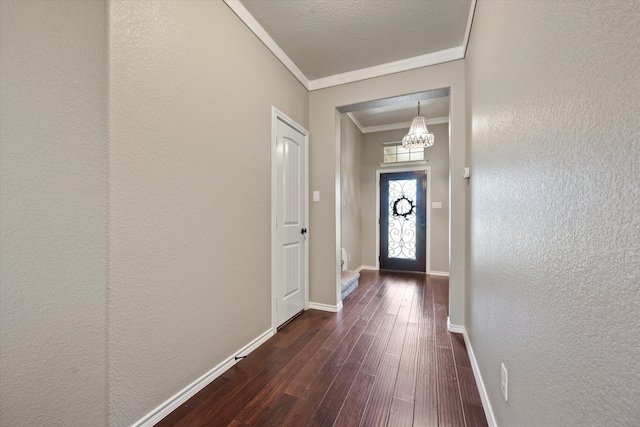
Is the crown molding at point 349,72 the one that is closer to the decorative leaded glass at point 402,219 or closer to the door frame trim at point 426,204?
the door frame trim at point 426,204

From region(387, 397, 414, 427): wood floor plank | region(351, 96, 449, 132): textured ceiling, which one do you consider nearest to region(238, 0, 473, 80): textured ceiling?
region(351, 96, 449, 132): textured ceiling

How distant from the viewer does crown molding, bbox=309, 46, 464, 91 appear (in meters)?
2.45

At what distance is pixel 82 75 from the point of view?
117cm

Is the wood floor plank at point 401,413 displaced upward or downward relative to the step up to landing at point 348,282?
downward

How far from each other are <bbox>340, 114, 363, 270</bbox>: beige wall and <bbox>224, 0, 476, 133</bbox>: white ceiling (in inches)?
61.6

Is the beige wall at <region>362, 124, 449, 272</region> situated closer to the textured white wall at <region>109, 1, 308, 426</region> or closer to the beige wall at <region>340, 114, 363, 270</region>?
the beige wall at <region>340, 114, 363, 270</region>

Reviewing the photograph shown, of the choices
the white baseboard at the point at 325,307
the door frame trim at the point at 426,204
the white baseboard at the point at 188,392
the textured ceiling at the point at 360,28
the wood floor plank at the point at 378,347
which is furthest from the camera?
the door frame trim at the point at 426,204

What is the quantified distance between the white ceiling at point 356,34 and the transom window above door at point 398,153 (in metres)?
2.27

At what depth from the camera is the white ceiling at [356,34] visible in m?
1.97

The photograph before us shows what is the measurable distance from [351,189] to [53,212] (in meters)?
4.06

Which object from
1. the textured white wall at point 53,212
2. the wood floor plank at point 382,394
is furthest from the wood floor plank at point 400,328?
the textured white wall at point 53,212

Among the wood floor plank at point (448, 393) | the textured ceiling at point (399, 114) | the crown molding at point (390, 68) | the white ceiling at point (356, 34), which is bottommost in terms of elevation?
the wood floor plank at point (448, 393)

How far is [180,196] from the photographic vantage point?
Answer: 4.88 feet

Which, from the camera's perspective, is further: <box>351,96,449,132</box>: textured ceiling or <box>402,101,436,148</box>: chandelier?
<box>351,96,449,132</box>: textured ceiling
